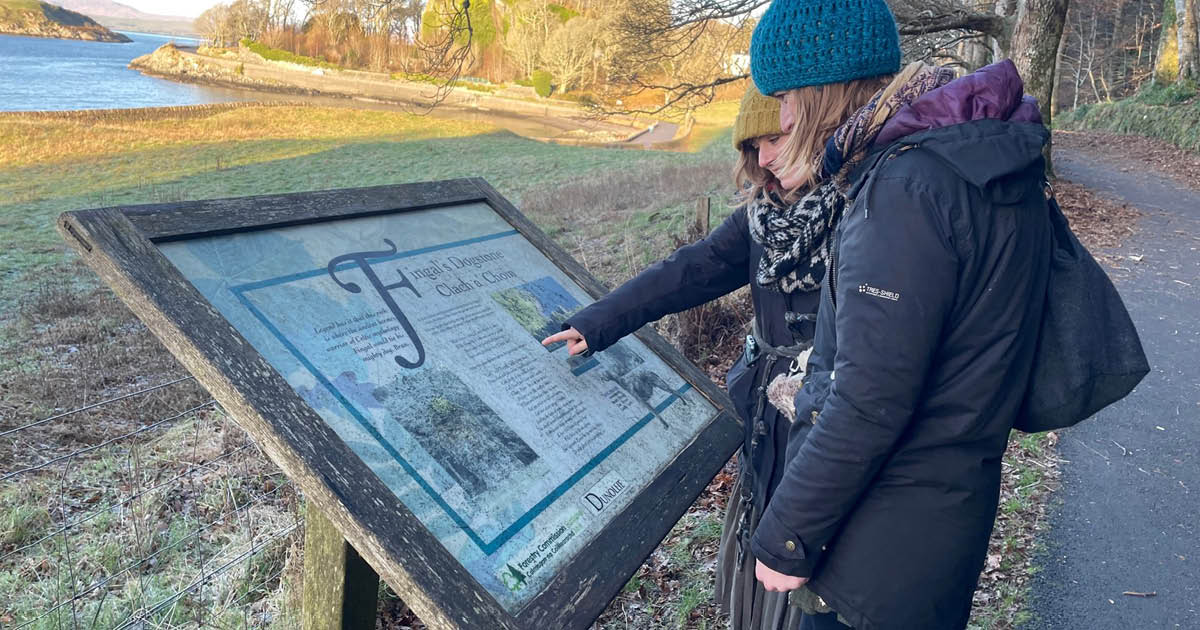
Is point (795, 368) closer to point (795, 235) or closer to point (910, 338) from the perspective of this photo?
point (795, 235)

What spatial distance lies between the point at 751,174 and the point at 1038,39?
11.0 meters

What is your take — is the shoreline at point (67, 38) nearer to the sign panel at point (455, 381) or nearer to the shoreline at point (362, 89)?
the shoreline at point (362, 89)

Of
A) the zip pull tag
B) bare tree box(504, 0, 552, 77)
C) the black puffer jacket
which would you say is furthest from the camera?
bare tree box(504, 0, 552, 77)

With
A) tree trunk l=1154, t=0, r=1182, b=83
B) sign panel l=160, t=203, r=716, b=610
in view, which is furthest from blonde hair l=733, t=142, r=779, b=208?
tree trunk l=1154, t=0, r=1182, b=83

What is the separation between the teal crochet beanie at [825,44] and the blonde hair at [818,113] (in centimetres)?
2

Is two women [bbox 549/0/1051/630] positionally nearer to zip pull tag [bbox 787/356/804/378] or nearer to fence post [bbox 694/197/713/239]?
zip pull tag [bbox 787/356/804/378]

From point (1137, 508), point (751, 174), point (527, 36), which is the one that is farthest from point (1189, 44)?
point (751, 174)

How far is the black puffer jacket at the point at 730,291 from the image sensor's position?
6.48 ft

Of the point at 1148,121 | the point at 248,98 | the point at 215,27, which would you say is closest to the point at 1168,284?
the point at 1148,121

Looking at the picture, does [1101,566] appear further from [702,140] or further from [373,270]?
[702,140]

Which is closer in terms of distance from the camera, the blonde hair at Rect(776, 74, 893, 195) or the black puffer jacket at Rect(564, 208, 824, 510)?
the blonde hair at Rect(776, 74, 893, 195)

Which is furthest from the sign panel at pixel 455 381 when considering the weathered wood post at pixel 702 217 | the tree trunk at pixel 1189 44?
the tree trunk at pixel 1189 44

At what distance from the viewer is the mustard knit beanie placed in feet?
6.01

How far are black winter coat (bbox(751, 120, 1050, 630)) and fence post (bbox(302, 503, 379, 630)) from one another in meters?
0.88
